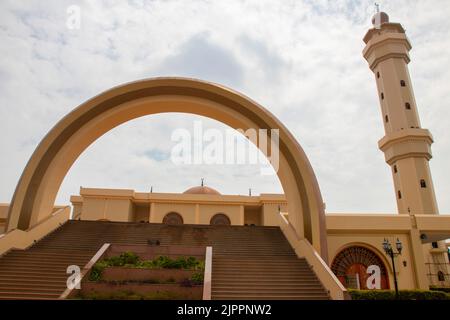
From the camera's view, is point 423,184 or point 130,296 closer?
point 130,296

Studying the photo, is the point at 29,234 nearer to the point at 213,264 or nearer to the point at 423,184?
the point at 213,264

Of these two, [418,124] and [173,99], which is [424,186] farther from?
[173,99]

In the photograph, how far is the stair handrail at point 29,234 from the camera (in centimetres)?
1577

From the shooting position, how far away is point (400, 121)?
30.0m

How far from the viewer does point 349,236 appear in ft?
66.4

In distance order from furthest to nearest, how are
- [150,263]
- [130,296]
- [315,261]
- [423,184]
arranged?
[423,184] → [315,261] → [150,263] → [130,296]

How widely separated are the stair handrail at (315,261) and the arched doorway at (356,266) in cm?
322

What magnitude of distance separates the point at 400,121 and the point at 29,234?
27910mm

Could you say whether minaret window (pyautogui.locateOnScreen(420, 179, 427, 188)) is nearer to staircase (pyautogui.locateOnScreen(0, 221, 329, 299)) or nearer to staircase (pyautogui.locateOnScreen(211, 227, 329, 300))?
staircase (pyautogui.locateOnScreen(0, 221, 329, 299))

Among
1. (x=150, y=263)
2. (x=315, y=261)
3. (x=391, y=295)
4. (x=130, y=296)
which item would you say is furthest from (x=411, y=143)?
(x=130, y=296)

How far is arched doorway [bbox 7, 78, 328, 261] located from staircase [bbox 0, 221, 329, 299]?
67.9 inches

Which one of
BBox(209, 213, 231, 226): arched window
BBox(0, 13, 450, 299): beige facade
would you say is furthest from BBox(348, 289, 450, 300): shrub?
BBox(209, 213, 231, 226): arched window

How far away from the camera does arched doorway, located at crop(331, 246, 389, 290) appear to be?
64.5ft
